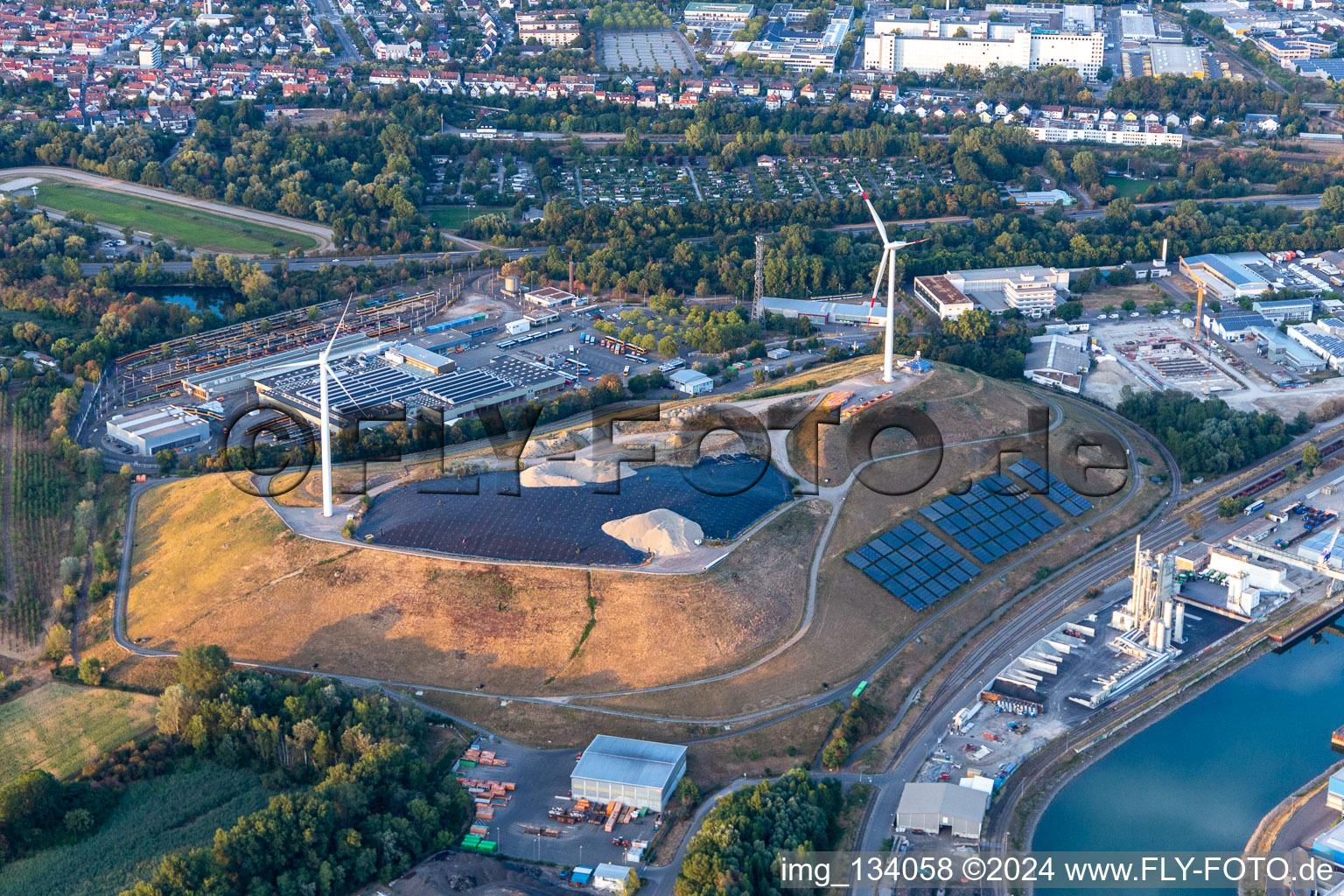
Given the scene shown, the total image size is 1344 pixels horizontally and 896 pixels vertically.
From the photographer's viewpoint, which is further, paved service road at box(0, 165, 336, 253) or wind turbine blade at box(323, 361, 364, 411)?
paved service road at box(0, 165, 336, 253)

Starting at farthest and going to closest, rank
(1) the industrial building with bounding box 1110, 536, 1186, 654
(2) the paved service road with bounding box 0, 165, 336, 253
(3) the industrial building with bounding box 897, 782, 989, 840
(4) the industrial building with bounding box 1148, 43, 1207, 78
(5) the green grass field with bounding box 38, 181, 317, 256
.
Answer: (4) the industrial building with bounding box 1148, 43, 1207, 78 < (2) the paved service road with bounding box 0, 165, 336, 253 < (5) the green grass field with bounding box 38, 181, 317, 256 < (1) the industrial building with bounding box 1110, 536, 1186, 654 < (3) the industrial building with bounding box 897, 782, 989, 840

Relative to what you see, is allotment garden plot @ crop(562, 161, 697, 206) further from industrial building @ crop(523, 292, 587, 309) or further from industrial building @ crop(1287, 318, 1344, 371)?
industrial building @ crop(1287, 318, 1344, 371)

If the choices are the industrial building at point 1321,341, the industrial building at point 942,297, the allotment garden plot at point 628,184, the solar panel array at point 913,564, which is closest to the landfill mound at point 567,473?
the solar panel array at point 913,564

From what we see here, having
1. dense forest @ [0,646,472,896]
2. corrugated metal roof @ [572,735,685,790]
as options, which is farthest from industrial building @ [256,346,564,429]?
corrugated metal roof @ [572,735,685,790]

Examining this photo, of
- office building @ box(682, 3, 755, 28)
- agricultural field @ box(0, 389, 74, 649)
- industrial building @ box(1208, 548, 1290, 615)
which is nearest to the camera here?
agricultural field @ box(0, 389, 74, 649)

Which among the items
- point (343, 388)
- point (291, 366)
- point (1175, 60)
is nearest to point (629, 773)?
point (343, 388)

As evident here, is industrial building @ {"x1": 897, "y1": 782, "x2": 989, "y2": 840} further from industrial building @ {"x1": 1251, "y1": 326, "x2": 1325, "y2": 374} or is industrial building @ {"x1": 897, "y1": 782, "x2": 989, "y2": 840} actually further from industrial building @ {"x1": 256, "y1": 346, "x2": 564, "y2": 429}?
industrial building @ {"x1": 1251, "y1": 326, "x2": 1325, "y2": 374}

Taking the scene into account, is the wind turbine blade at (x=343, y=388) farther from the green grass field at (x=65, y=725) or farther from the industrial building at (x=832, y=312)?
the industrial building at (x=832, y=312)

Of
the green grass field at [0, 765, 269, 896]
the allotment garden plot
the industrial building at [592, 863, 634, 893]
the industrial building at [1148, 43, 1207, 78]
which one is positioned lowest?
the industrial building at [592, 863, 634, 893]

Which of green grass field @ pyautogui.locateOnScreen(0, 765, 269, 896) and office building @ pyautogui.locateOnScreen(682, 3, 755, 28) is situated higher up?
office building @ pyautogui.locateOnScreen(682, 3, 755, 28)
